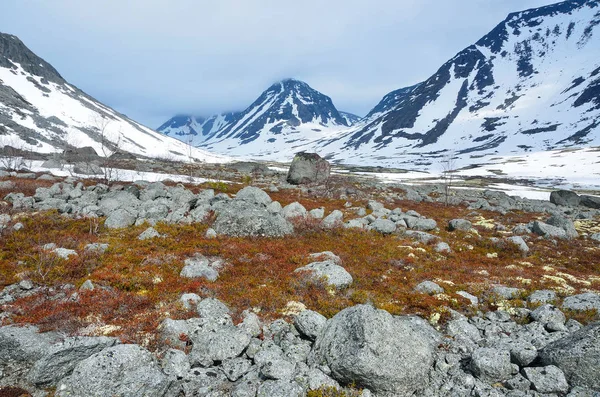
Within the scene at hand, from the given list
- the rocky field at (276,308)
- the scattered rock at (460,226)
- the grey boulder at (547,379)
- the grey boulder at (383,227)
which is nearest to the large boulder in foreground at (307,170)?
the scattered rock at (460,226)

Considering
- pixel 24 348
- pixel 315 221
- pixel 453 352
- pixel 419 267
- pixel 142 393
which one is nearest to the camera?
pixel 142 393

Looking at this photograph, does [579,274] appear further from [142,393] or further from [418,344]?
[142,393]

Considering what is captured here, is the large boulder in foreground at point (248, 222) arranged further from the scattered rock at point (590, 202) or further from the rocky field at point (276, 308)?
the scattered rock at point (590, 202)

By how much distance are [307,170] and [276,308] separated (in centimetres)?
4831

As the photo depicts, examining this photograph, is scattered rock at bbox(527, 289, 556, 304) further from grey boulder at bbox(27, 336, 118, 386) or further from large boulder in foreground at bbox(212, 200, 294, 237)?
grey boulder at bbox(27, 336, 118, 386)

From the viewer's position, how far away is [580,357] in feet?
24.1

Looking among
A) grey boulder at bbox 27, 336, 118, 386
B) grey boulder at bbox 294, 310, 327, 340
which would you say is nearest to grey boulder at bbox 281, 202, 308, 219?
grey boulder at bbox 294, 310, 327, 340

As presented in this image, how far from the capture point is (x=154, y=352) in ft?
27.3

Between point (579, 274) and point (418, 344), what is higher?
point (418, 344)

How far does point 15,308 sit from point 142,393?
6477mm

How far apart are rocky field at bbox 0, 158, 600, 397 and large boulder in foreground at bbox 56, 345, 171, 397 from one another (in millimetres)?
31

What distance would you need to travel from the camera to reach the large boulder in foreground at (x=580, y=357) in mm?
7148

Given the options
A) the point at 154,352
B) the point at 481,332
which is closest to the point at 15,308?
the point at 154,352

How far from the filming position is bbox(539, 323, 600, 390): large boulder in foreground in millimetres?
7148
